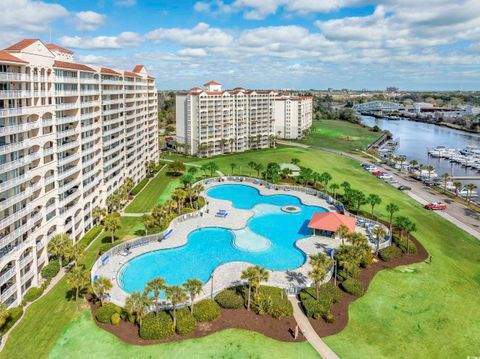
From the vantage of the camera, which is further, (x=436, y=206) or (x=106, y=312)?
(x=436, y=206)

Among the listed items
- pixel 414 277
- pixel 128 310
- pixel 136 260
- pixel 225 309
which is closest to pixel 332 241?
pixel 414 277

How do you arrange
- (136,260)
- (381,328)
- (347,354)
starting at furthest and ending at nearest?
(136,260), (381,328), (347,354)

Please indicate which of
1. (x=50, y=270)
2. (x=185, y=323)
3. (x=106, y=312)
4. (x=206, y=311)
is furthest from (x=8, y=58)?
(x=206, y=311)

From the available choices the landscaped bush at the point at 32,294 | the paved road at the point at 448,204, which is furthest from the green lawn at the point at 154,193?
the paved road at the point at 448,204

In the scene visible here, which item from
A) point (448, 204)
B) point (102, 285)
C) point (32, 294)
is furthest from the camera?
point (448, 204)

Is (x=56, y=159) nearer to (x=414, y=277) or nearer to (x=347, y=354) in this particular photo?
(x=347, y=354)

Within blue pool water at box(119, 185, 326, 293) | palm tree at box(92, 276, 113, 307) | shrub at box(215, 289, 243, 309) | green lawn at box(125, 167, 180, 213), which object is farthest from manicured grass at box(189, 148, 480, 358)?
green lawn at box(125, 167, 180, 213)

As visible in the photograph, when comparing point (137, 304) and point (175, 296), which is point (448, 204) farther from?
point (137, 304)
